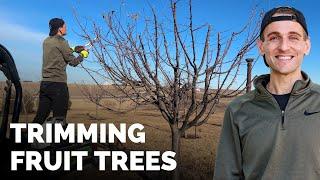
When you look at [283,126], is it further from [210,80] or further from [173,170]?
[173,170]

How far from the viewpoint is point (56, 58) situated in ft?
18.1

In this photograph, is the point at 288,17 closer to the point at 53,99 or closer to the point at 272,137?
the point at 272,137

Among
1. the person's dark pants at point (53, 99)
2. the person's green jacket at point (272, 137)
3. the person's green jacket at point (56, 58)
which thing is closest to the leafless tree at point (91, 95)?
the person's dark pants at point (53, 99)

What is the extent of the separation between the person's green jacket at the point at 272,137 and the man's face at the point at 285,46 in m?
0.09

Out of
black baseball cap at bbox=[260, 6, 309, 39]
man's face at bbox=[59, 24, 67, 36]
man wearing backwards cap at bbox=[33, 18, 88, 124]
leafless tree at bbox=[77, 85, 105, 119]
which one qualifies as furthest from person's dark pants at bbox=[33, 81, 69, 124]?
black baseball cap at bbox=[260, 6, 309, 39]

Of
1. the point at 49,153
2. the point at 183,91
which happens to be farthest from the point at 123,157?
the point at 49,153

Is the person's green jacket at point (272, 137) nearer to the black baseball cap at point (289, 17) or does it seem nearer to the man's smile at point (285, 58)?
the man's smile at point (285, 58)

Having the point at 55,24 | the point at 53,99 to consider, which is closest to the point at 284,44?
the point at 55,24

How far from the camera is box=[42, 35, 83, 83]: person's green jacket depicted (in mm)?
5512

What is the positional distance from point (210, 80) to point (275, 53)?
3631mm

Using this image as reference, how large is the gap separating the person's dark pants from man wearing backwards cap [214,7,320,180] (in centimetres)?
385

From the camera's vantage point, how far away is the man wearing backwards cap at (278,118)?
1.76 metres

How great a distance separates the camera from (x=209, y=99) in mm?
5762

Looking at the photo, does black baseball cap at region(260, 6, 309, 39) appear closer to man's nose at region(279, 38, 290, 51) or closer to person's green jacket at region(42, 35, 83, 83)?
man's nose at region(279, 38, 290, 51)
